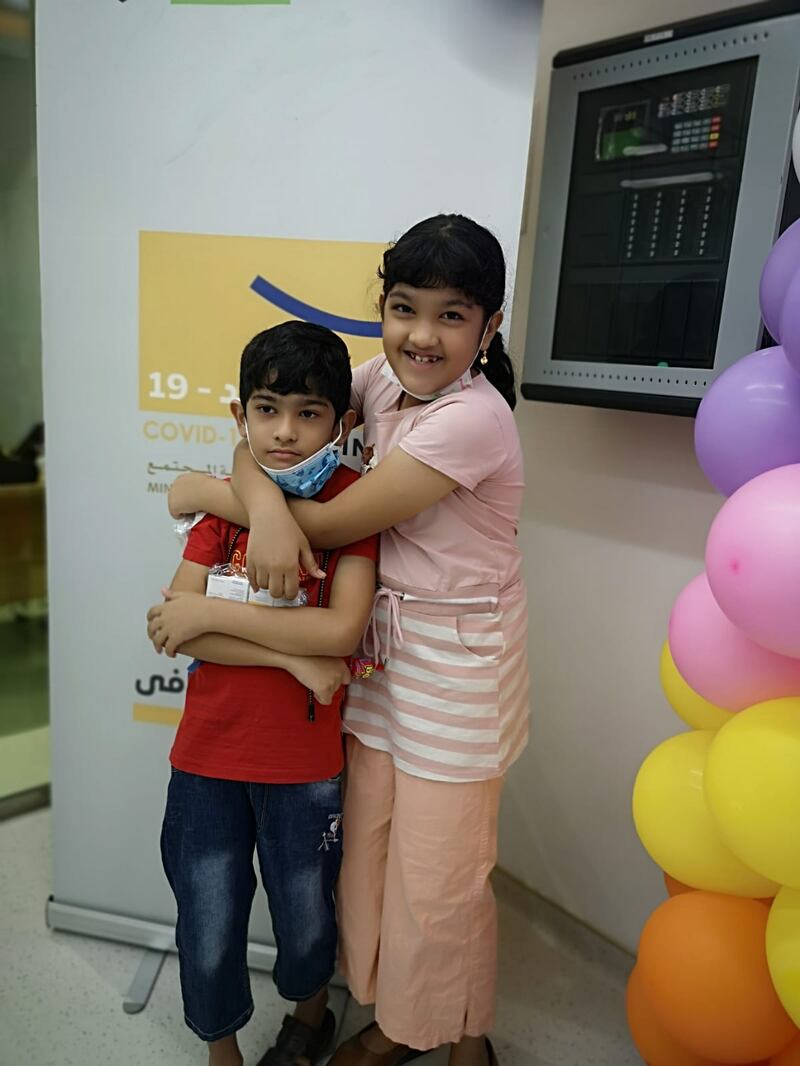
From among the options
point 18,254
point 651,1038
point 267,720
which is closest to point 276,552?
point 267,720

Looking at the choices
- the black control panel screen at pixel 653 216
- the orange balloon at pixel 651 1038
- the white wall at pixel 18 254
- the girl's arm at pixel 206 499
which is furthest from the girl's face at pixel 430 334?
the white wall at pixel 18 254

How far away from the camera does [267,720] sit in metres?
1.25

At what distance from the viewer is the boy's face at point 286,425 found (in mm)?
1186

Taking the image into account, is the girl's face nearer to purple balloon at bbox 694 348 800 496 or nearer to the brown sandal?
purple balloon at bbox 694 348 800 496

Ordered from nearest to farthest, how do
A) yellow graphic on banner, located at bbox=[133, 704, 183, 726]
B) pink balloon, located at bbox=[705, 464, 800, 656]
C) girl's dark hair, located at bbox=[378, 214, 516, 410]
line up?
pink balloon, located at bbox=[705, 464, 800, 656]
girl's dark hair, located at bbox=[378, 214, 516, 410]
yellow graphic on banner, located at bbox=[133, 704, 183, 726]

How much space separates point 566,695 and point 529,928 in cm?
62

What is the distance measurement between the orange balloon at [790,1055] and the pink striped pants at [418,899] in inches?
18.2

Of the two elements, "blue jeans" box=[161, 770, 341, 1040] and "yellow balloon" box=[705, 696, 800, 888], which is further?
"blue jeans" box=[161, 770, 341, 1040]

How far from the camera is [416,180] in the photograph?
1417 millimetres

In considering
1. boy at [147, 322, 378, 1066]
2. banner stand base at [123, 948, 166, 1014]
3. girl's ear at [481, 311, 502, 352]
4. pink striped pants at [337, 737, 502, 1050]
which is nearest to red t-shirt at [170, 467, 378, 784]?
boy at [147, 322, 378, 1066]

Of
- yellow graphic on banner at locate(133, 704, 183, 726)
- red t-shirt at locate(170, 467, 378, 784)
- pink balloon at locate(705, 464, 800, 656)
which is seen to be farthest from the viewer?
yellow graphic on banner at locate(133, 704, 183, 726)

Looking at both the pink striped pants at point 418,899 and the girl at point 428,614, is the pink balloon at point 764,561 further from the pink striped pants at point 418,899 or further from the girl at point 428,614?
the pink striped pants at point 418,899

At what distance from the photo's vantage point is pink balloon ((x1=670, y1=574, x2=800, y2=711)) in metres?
1.10

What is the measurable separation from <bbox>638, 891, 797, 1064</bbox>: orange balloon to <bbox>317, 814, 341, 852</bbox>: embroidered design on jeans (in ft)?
1.82
